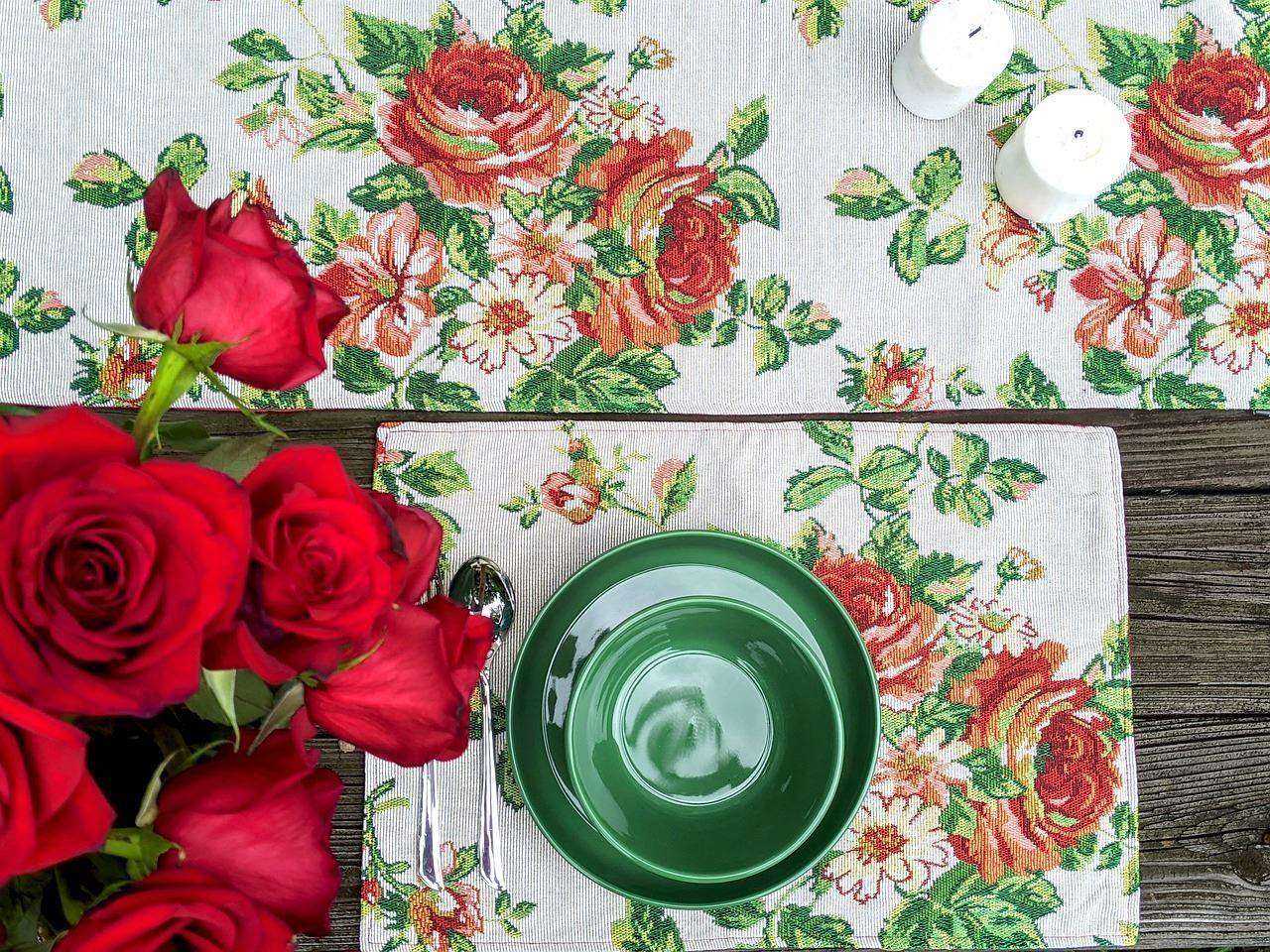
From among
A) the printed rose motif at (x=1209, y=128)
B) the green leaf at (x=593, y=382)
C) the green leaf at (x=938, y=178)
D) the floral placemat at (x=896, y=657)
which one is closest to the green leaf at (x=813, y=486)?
the floral placemat at (x=896, y=657)

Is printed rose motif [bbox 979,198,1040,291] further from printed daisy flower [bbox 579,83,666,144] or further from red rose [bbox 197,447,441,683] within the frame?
red rose [bbox 197,447,441,683]

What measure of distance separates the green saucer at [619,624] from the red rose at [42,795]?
0.33 m

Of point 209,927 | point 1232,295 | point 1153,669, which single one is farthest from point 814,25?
point 209,927

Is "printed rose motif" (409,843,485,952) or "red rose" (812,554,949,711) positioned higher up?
"red rose" (812,554,949,711)

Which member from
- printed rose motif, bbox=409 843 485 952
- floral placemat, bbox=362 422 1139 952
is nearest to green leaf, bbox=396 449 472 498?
floral placemat, bbox=362 422 1139 952

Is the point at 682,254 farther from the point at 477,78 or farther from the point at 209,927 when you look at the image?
the point at 209,927

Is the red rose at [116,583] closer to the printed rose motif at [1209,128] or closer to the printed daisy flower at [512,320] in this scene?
the printed daisy flower at [512,320]

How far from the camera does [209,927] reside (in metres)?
0.28

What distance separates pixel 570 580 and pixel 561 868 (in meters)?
0.20

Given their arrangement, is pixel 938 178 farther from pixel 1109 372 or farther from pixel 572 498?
pixel 572 498

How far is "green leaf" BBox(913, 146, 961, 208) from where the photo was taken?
0.69m

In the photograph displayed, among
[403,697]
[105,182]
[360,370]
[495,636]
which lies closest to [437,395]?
[360,370]

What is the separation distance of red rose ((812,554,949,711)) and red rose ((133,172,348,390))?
0.41 m

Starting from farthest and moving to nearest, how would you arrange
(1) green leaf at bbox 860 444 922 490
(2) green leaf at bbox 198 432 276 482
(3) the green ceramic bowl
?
1. (1) green leaf at bbox 860 444 922 490
2. (3) the green ceramic bowl
3. (2) green leaf at bbox 198 432 276 482
